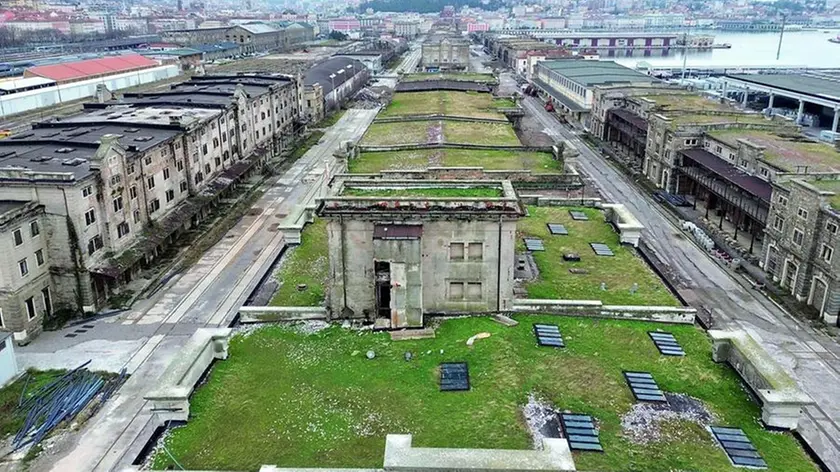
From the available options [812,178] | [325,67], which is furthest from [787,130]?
[325,67]

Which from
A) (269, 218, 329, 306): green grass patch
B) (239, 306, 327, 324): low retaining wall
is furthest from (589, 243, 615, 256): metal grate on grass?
(239, 306, 327, 324): low retaining wall

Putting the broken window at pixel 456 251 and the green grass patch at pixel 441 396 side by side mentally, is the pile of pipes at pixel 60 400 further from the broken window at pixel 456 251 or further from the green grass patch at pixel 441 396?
the broken window at pixel 456 251

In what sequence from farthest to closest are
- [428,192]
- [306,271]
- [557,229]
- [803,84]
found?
[803,84] → [557,229] → [306,271] → [428,192]

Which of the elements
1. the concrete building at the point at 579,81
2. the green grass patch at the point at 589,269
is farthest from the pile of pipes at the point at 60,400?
the concrete building at the point at 579,81

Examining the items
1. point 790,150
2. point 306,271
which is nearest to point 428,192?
point 306,271

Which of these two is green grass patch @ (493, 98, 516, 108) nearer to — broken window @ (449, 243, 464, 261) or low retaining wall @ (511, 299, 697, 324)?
low retaining wall @ (511, 299, 697, 324)

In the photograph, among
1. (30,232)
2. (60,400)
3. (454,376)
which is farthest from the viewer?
(30,232)

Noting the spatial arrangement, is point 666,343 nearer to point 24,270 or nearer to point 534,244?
point 534,244
